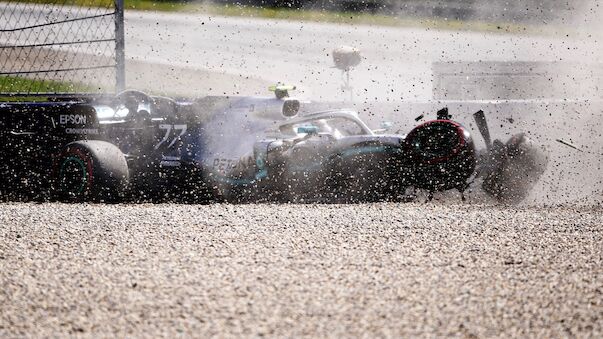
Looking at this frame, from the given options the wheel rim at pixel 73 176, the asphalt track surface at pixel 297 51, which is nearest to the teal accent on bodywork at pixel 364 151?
the wheel rim at pixel 73 176

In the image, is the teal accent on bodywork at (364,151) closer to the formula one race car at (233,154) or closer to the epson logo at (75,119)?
the formula one race car at (233,154)

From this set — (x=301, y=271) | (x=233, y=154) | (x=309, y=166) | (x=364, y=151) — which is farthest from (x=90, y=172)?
(x=301, y=271)

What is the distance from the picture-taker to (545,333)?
16.8ft

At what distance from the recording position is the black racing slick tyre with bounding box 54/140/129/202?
963cm

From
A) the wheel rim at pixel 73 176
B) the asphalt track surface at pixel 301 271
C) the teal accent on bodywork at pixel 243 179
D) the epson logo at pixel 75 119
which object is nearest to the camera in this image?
the asphalt track surface at pixel 301 271

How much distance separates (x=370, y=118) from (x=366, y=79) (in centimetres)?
1155

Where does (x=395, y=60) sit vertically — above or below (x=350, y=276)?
above

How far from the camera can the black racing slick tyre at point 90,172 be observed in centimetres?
963

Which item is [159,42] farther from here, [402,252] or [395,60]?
[402,252]

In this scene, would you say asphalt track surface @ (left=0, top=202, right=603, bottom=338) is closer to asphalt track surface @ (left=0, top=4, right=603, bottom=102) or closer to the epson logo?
the epson logo

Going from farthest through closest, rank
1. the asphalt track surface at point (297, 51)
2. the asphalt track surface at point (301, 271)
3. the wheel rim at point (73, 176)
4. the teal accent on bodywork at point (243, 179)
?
the asphalt track surface at point (297, 51) < the wheel rim at point (73, 176) < the teal accent on bodywork at point (243, 179) < the asphalt track surface at point (301, 271)

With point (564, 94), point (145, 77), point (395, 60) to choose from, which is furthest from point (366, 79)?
point (564, 94)

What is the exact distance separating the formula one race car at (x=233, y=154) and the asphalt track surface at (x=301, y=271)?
432mm

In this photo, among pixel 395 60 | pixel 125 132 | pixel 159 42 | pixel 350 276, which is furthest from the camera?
pixel 159 42
